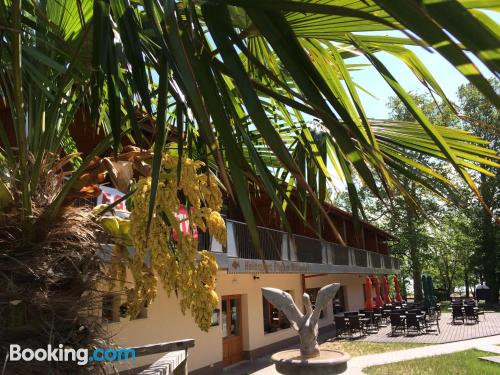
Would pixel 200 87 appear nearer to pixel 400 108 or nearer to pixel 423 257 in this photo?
pixel 400 108

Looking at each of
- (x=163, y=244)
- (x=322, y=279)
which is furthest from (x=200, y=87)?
(x=322, y=279)

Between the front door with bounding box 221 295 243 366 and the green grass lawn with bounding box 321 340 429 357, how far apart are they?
358 centimetres

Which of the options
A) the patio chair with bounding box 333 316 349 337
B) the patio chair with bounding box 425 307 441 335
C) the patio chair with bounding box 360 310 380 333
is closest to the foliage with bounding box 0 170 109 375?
the patio chair with bounding box 333 316 349 337

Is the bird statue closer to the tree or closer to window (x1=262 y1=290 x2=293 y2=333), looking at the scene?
window (x1=262 y1=290 x2=293 y2=333)

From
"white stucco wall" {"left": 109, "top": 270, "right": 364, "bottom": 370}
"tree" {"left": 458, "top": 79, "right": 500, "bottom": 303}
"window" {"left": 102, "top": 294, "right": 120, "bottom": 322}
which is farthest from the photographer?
"tree" {"left": 458, "top": 79, "right": 500, "bottom": 303}

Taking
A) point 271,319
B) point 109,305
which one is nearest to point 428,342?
point 271,319

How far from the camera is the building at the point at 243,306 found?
927cm

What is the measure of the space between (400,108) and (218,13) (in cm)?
3577

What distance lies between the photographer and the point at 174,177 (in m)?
1.59

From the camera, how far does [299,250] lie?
14.5 metres

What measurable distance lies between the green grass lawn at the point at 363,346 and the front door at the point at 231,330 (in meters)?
3.58

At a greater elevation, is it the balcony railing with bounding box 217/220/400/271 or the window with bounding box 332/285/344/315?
the balcony railing with bounding box 217/220/400/271

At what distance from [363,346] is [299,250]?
4.12 m

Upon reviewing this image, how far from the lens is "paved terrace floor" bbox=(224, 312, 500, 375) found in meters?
11.5
